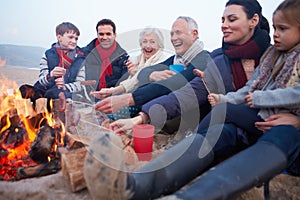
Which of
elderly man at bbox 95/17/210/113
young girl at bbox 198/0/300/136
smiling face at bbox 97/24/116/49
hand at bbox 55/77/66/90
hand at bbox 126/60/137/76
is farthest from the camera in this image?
smiling face at bbox 97/24/116/49

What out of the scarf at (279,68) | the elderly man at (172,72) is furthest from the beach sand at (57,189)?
the elderly man at (172,72)

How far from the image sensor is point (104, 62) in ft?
12.1

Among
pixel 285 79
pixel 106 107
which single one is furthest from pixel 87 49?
pixel 285 79

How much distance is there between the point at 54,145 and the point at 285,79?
5.40ft

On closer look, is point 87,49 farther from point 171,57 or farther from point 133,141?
point 133,141

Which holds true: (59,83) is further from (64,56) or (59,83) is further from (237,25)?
(237,25)

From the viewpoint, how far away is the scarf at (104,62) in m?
3.61

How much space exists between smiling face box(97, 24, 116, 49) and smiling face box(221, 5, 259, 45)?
186cm

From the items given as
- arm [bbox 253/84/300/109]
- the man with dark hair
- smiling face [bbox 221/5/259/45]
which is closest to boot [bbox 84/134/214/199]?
arm [bbox 253/84/300/109]

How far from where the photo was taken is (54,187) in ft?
5.18

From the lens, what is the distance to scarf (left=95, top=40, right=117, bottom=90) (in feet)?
11.9

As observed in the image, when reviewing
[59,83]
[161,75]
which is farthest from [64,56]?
[161,75]

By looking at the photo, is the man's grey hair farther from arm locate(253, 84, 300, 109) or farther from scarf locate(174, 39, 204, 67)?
arm locate(253, 84, 300, 109)

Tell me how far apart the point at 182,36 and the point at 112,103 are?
1.09m
